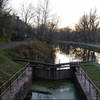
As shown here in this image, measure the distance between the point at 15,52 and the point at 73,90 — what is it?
9.39m

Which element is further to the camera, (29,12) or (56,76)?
(29,12)

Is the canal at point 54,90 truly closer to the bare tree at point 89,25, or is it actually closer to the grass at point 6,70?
the grass at point 6,70

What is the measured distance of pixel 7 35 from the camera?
25.2 metres

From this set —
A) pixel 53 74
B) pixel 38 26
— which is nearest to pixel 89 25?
pixel 38 26

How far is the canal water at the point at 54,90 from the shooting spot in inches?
365

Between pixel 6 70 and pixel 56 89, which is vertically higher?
pixel 6 70

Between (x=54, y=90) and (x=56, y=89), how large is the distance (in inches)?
11.0

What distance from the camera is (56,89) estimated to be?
34.4 ft

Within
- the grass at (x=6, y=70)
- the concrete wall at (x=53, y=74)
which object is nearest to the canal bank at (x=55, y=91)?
the concrete wall at (x=53, y=74)

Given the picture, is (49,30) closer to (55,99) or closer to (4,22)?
(4,22)

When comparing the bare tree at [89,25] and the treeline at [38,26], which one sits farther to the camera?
the bare tree at [89,25]

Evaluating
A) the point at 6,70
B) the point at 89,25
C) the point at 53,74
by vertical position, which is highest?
the point at 89,25

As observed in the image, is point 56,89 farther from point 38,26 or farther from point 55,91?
point 38,26

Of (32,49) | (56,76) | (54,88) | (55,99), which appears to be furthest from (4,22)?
(55,99)
